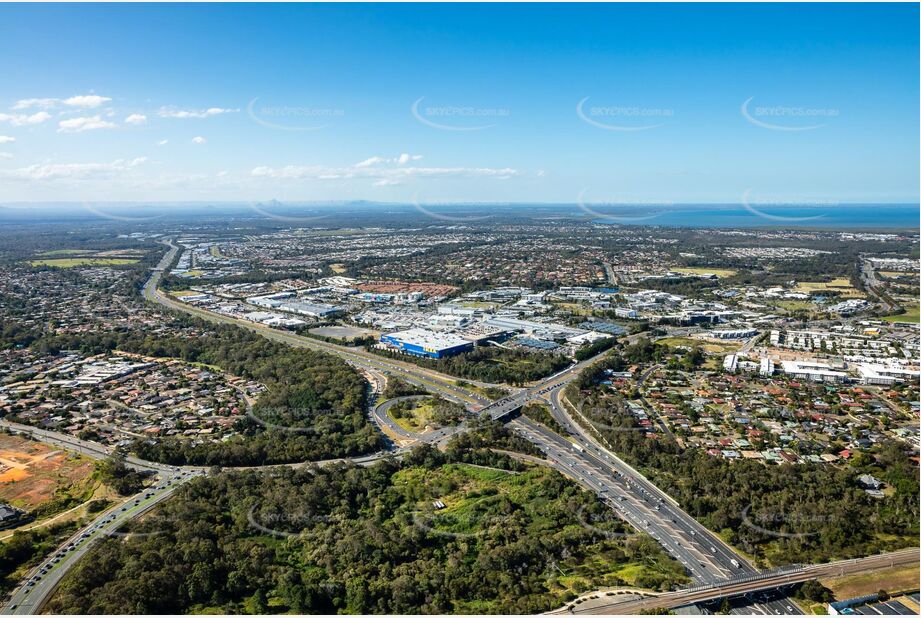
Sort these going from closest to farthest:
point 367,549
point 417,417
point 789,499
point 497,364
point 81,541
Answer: point 367,549 → point 81,541 → point 789,499 → point 417,417 → point 497,364

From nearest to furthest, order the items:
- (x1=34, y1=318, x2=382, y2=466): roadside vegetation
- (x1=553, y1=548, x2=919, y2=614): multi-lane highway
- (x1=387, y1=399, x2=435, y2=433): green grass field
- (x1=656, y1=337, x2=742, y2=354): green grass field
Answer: (x1=553, y1=548, x2=919, y2=614): multi-lane highway
(x1=34, y1=318, x2=382, y2=466): roadside vegetation
(x1=387, y1=399, x2=435, y2=433): green grass field
(x1=656, y1=337, x2=742, y2=354): green grass field

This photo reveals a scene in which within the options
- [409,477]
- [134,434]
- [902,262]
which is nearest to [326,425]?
[409,477]

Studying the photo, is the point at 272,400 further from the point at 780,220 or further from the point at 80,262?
the point at 780,220

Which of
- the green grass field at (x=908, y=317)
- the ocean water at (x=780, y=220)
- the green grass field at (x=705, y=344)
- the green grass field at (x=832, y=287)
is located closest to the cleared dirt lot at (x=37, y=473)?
the green grass field at (x=705, y=344)

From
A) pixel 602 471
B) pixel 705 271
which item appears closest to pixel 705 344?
pixel 602 471

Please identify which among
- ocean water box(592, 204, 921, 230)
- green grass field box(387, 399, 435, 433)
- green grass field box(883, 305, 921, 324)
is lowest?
green grass field box(387, 399, 435, 433)

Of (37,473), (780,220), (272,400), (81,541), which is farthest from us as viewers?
(780,220)

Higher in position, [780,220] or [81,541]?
[780,220]

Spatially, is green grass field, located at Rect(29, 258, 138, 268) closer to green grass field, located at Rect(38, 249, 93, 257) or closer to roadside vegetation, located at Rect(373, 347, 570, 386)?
green grass field, located at Rect(38, 249, 93, 257)

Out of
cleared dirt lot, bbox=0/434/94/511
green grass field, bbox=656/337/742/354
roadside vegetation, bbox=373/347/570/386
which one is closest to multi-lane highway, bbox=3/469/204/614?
cleared dirt lot, bbox=0/434/94/511
